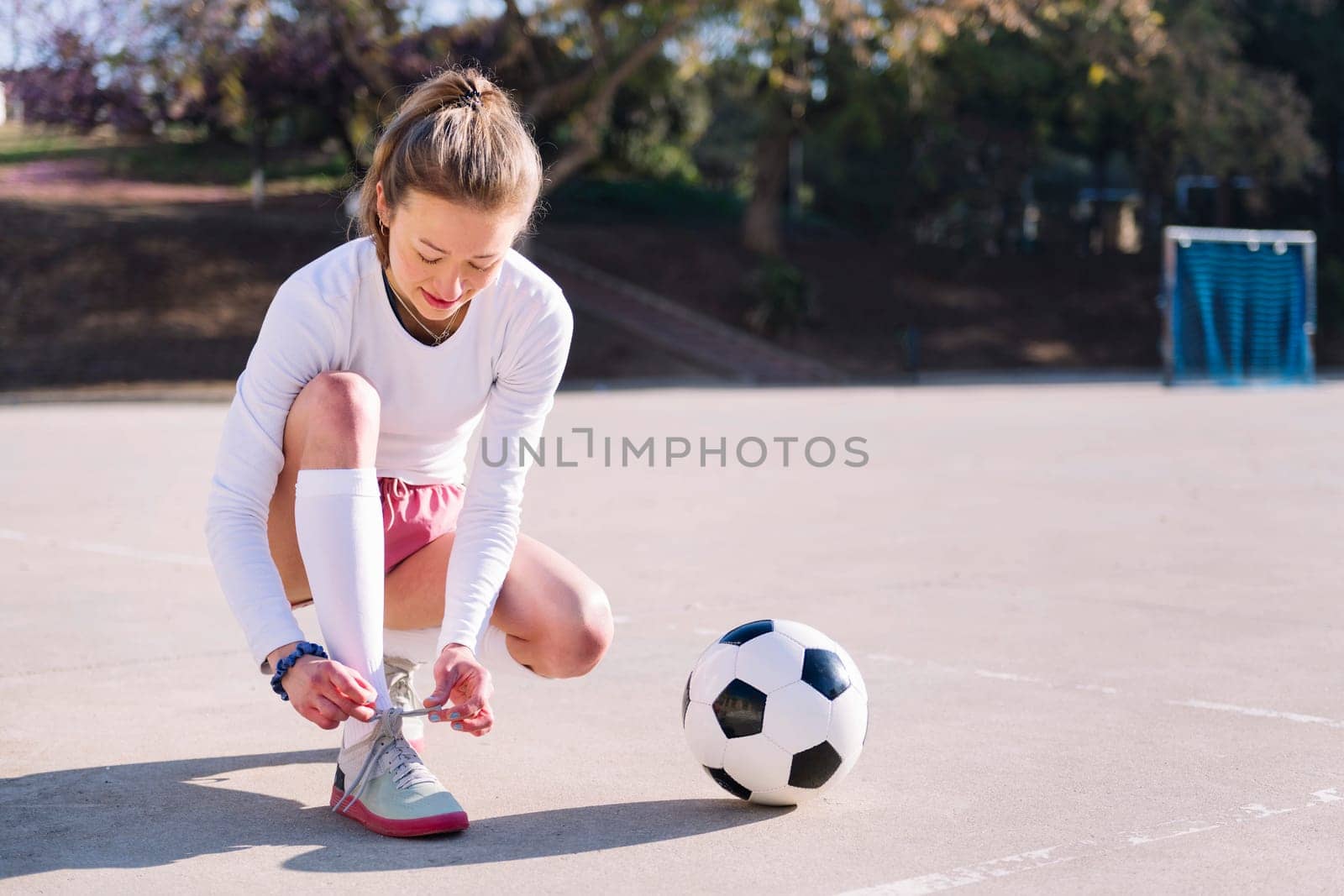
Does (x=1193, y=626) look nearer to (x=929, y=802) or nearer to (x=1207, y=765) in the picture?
(x=1207, y=765)

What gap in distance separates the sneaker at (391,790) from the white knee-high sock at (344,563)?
0.12m

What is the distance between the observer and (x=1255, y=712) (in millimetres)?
4473

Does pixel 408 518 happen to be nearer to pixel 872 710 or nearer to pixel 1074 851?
pixel 872 710

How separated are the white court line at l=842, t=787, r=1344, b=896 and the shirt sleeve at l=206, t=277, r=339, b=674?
1288 millimetres

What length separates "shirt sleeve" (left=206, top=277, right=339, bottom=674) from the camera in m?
3.28

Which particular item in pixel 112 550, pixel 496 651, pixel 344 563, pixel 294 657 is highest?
pixel 344 563

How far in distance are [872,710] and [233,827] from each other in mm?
1863

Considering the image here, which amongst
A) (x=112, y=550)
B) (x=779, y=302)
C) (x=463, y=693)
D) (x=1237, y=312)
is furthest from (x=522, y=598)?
(x=779, y=302)

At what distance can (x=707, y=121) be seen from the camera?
43406 mm

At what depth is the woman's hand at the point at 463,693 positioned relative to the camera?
3.26 metres

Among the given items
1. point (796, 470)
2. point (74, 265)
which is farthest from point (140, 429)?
point (74, 265)

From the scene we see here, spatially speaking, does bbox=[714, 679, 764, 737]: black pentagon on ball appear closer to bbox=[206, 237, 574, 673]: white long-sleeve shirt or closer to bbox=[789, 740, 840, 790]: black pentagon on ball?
bbox=[789, 740, 840, 790]: black pentagon on ball

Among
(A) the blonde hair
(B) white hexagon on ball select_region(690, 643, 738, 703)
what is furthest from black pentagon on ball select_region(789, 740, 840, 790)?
(A) the blonde hair

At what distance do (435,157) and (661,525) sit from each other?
546 centimetres
